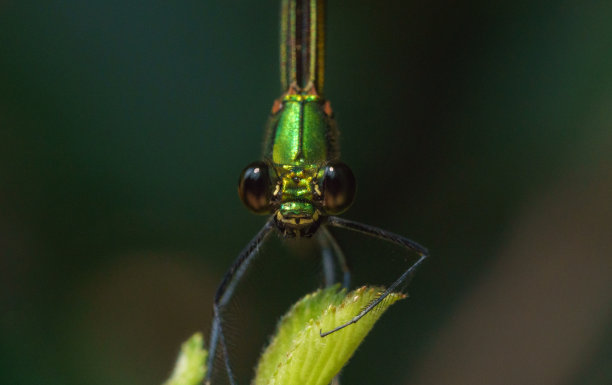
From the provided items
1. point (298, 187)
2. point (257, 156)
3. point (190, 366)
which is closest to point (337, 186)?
point (298, 187)

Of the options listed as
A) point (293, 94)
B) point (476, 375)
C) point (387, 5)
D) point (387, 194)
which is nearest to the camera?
point (293, 94)

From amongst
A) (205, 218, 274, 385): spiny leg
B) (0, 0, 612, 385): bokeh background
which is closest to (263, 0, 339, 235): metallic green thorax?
(205, 218, 274, 385): spiny leg

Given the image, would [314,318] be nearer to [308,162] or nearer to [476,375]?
[308,162]

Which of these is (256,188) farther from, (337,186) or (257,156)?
(257,156)

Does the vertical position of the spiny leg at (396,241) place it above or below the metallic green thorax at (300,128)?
below

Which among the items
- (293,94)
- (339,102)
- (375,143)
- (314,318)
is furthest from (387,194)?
(314,318)

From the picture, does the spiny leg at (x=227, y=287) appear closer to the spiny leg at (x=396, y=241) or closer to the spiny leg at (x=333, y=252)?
the spiny leg at (x=396, y=241)

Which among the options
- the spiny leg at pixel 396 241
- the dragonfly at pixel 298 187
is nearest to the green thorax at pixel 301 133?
the dragonfly at pixel 298 187
